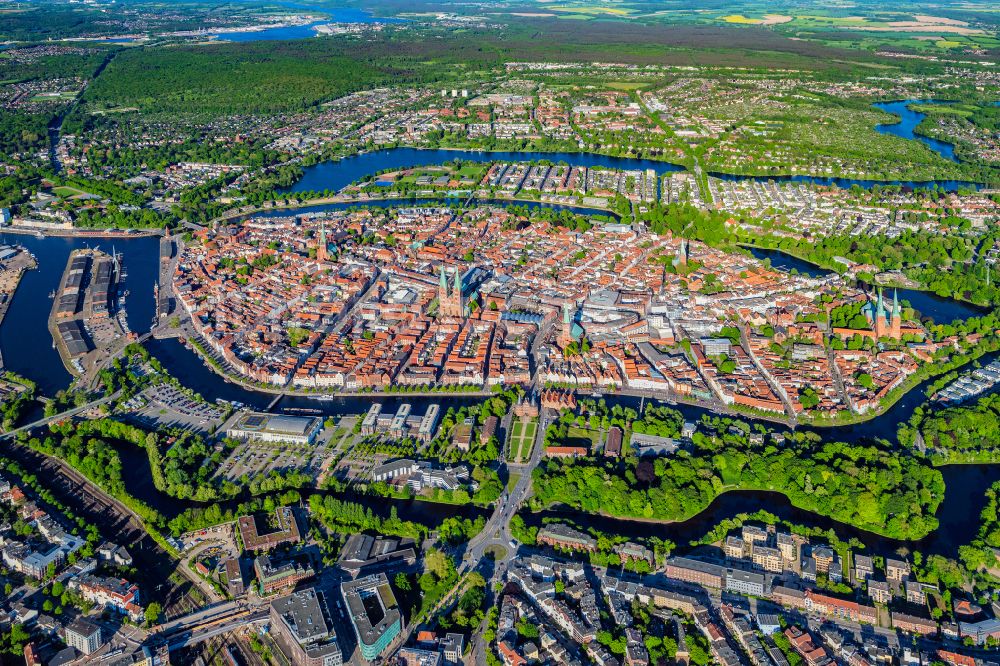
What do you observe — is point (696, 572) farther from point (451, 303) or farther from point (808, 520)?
point (451, 303)

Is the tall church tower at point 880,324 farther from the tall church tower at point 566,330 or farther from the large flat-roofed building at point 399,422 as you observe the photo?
the large flat-roofed building at point 399,422

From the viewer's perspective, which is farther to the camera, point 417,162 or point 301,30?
point 301,30

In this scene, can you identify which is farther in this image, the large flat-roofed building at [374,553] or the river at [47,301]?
the river at [47,301]

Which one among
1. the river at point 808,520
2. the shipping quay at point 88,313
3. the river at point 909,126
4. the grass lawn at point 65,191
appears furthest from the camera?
the river at point 909,126

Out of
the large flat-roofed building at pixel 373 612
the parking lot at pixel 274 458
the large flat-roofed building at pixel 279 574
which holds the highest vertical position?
the large flat-roofed building at pixel 373 612

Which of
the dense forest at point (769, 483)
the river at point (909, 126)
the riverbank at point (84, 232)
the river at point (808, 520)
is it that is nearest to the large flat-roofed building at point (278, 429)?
the dense forest at point (769, 483)

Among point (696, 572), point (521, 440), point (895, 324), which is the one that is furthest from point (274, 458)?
point (895, 324)

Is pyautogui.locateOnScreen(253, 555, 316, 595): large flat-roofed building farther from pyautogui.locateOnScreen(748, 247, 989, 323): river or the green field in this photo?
pyautogui.locateOnScreen(748, 247, 989, 323): river
